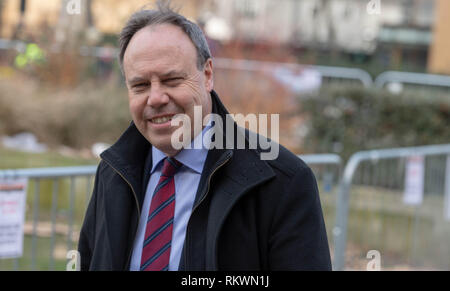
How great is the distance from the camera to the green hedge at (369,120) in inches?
385

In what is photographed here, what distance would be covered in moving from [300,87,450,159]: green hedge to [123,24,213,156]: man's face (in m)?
7.75

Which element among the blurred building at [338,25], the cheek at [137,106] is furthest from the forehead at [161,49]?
the blurred building at [338,25]

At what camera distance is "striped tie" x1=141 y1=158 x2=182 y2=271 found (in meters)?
2.33

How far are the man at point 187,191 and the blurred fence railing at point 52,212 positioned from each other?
6.41 feet

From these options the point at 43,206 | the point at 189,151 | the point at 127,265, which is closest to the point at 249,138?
the point at 189,151

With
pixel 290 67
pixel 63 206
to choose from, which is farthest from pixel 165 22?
pixel 290 67

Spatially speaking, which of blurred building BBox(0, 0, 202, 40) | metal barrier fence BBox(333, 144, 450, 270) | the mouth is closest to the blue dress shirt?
the mouth

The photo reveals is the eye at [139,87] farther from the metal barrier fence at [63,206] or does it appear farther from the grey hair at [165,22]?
the metal barrier fence at [63,206]

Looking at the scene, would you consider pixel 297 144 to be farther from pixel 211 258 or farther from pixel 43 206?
pixel 211 258

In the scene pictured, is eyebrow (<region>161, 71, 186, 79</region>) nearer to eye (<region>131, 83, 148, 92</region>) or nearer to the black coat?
eye (<region>131, 83, 148, 92</region>)

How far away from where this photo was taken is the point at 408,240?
736 cm

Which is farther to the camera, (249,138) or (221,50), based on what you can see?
(221,50)

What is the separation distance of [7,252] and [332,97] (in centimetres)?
661

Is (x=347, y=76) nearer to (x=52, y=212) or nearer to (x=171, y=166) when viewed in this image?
(x=52, y=212)
